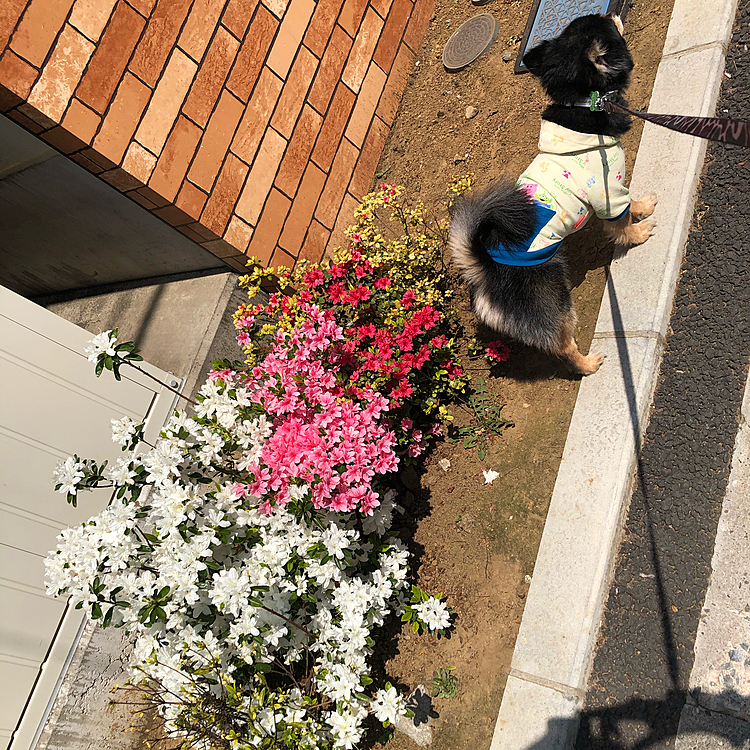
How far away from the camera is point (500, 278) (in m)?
2.46

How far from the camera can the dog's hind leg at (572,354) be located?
2445mm

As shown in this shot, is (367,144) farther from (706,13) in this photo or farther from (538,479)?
(538,479)

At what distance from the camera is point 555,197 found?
236cm

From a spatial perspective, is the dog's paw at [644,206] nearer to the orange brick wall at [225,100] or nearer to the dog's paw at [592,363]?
the dog's paw at [592,363]

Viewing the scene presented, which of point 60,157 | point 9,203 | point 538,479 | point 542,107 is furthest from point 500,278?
point 9,203

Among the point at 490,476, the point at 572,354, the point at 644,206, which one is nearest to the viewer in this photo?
the point at 572,354

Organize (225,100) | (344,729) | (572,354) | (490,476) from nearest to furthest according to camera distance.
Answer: (344,729) < (572,354) < (490,476) < (225,100)

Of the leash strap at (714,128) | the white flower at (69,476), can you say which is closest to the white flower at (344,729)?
the white flower at (69,476)

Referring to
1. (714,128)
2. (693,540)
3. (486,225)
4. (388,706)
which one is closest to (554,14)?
(486,225)

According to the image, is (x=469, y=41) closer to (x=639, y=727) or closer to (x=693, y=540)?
(x=693, y=540)

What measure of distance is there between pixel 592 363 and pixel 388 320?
0.95m

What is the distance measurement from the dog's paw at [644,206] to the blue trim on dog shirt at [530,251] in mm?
547

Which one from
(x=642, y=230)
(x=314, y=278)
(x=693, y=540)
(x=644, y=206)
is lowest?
(x=693, y=540)

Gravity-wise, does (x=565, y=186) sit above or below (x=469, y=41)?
below
